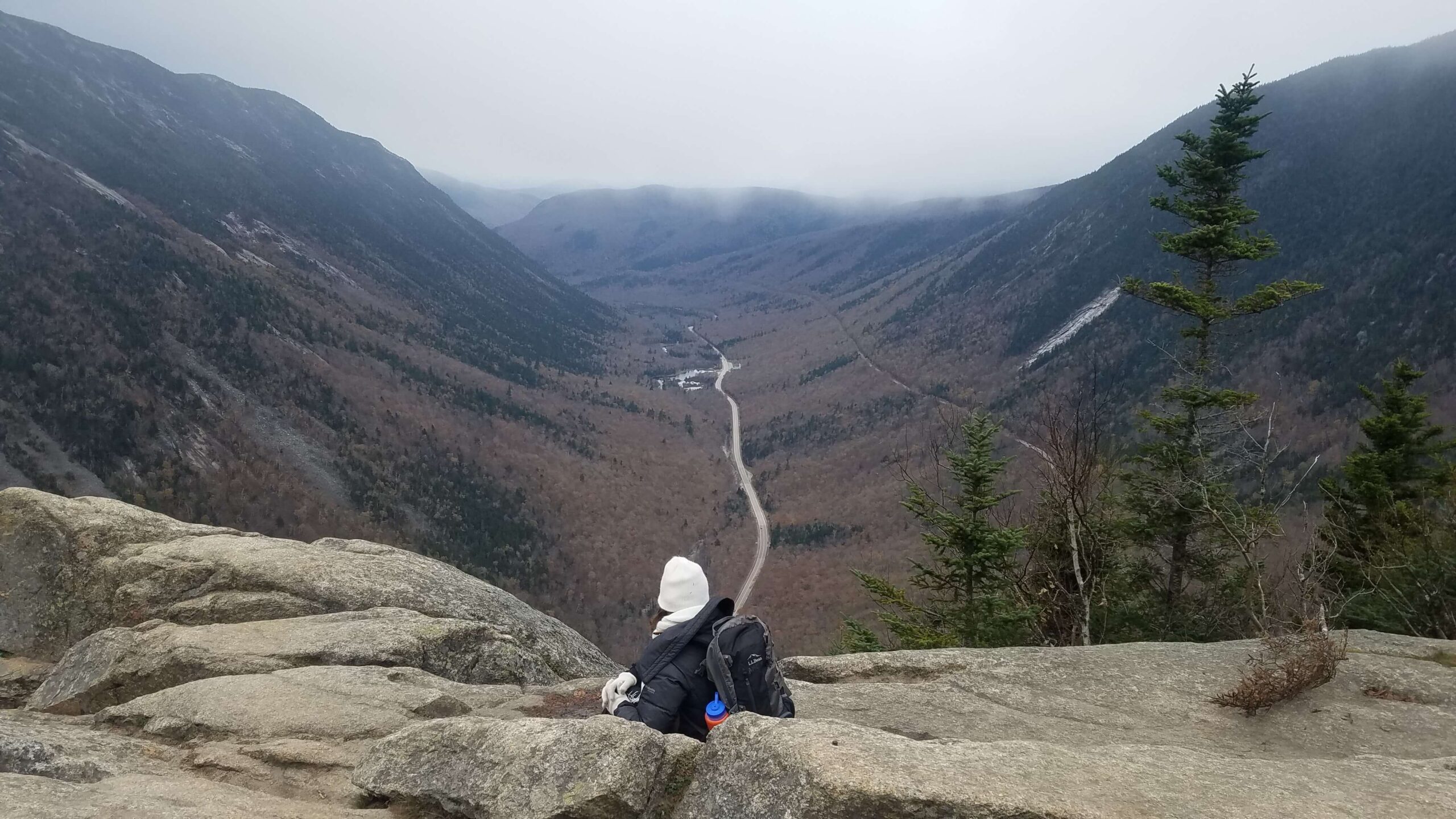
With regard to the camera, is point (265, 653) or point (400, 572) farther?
point (400, 572)

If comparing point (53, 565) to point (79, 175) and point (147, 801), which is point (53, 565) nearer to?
point (147, 801)

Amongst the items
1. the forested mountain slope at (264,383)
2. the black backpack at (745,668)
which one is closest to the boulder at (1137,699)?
the black backpack at (745,668)

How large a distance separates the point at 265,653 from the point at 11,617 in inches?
227

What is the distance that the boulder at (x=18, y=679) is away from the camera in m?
10.7

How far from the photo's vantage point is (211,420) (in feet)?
186

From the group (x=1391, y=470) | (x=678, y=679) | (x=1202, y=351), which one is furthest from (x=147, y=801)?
(x=1391, y=470)

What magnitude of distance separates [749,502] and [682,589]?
79085 millimetres

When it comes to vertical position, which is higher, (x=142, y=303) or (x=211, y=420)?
(x=142, y=303)

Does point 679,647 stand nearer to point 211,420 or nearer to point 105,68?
point 211,420

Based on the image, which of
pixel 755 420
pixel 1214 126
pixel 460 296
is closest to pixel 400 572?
pixel 1214 126

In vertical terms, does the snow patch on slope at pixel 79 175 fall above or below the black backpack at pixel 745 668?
above

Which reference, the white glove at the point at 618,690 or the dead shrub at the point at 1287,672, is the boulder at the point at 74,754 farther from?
the dead shrub at the point at 1287,672

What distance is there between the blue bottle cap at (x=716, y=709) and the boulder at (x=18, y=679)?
11096mm

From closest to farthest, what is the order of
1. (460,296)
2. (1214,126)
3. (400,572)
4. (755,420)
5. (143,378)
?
1. (400,572)
2. (1214,126)
3. (143,378)
4. (755,420)
5. (460,296)
